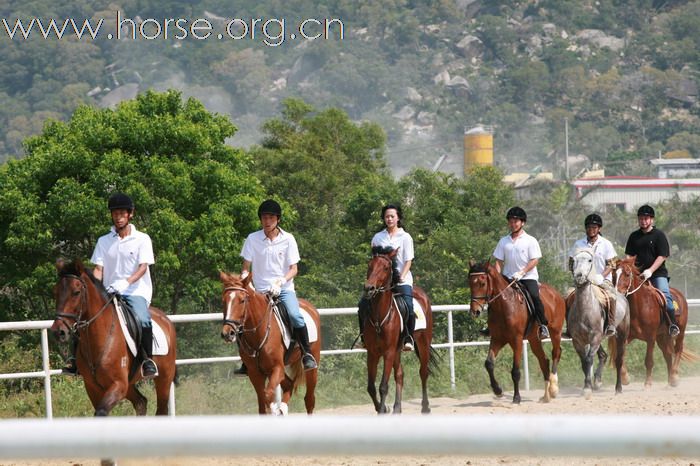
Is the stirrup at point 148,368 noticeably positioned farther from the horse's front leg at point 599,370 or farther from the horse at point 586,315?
the horse's front leg at point 599,370

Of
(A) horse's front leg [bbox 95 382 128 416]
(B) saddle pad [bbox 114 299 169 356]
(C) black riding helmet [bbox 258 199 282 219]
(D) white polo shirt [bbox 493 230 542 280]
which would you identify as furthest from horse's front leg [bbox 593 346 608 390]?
(A) horse's front leg [bbox 95 382 128 416]

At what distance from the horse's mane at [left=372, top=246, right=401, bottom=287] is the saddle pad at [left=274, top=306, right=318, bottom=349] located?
4.89 ft

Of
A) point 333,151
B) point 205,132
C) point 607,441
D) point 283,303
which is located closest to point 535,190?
point 333,151

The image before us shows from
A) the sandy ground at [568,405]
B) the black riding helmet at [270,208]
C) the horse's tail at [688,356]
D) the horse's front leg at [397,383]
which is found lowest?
the sandy ground at [568,405]

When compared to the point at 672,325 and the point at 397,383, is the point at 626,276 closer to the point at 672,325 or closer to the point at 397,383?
the point at 672,325

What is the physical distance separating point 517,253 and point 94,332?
7.61m

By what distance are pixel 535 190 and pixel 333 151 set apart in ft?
136

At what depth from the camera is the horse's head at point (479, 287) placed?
15.5 metres

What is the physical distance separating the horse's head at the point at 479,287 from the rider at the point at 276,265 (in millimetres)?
4065

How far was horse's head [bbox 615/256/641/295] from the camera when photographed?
60.0 ft

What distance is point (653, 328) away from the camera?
18828 millimetres

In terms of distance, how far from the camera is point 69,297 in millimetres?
9930

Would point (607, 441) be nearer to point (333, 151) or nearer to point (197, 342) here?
point (197, 342)

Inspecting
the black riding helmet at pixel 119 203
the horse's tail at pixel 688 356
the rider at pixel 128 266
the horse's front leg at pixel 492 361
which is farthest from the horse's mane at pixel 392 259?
the horse's tail at pixel 688 356
